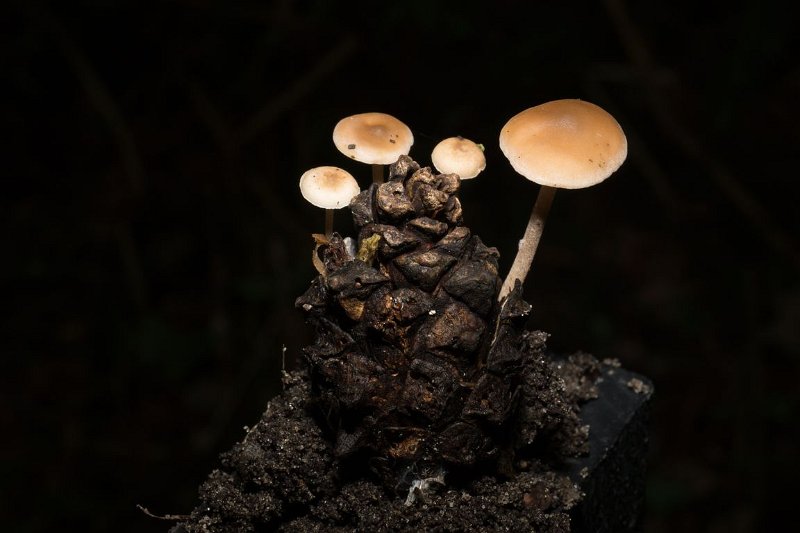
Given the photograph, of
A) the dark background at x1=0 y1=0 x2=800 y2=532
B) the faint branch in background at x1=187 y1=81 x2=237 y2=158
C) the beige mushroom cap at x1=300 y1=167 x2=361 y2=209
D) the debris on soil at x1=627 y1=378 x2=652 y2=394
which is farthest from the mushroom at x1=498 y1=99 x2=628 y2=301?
the faint branch in background at x1=187 y1=81 x2=237 y2=158

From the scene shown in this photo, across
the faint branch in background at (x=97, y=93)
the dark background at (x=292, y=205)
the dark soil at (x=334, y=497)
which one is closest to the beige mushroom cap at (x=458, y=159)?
the dark soil at (x=334, y=497)

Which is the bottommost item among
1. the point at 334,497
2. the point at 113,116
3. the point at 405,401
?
the point at 334,497

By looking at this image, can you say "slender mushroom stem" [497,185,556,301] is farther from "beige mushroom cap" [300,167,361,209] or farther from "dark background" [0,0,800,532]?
"dark background" [0,0,800,532]

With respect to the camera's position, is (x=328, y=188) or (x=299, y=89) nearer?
(x=328, y=188)

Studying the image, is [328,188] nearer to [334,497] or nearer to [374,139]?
[374,139]

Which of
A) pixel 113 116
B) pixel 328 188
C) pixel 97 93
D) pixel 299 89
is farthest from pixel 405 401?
pixel 97 93

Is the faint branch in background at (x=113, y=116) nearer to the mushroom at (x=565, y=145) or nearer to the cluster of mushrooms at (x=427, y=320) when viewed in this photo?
the cluster of mushrooms at (x=427, y=320)

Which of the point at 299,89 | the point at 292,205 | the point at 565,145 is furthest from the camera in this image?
the point at 292,205
